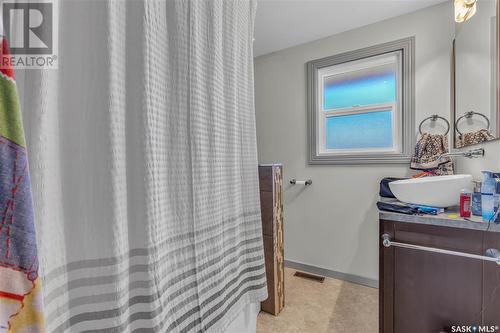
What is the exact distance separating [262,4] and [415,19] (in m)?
1.26

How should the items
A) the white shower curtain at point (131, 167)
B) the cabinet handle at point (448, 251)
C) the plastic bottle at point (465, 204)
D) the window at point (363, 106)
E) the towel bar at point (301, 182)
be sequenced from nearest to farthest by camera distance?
1. the white shower curtain at point (131, 167)
2. the cabinet handle at point (448, 251)
3. the plastic bottle at point (465, 204)
4. the window at point (363, 106)
5. the towel bar at point (301, 182)

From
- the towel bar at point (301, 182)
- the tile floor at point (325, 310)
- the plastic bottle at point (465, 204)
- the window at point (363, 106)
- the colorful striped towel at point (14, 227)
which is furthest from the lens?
the towel bar at point (301, 182)

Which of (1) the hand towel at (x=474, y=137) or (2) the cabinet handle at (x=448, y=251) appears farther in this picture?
(1) the hand towel at (x=474, y=137)

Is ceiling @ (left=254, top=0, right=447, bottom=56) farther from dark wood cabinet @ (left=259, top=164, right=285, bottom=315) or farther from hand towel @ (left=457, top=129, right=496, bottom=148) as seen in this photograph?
dark wood cabinet @ (left=259, top=164, right=285, bottom=315)

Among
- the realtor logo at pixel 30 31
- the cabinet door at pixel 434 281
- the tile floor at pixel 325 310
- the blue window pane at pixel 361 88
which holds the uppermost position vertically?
the blue window pane at pixel 361 88

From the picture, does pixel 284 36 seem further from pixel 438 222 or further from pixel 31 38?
pixel 31 38

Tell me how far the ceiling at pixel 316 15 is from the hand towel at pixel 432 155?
3.43 feet

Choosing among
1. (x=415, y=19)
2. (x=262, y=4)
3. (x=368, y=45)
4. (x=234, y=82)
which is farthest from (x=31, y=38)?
(x=415, y=19)

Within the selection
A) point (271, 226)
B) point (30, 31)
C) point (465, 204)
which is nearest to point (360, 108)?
point (465, 204)

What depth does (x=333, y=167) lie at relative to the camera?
216 centimetres

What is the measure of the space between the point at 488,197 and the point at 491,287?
37cm

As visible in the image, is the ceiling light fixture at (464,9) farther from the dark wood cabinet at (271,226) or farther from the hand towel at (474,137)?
the dark wood cabinet at (271,226)

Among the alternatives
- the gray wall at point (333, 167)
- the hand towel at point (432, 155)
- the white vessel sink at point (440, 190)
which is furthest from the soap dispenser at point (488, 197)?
the gray wall at point (333, 167)

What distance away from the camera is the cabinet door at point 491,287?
91 cm
